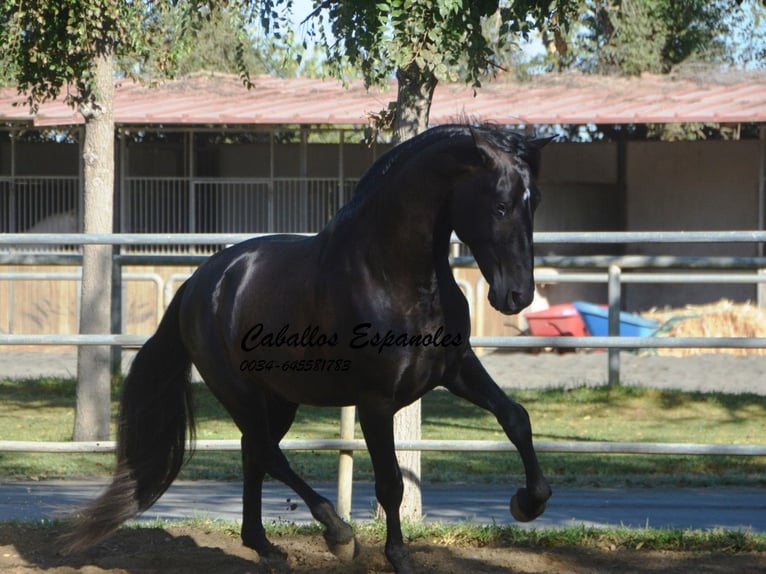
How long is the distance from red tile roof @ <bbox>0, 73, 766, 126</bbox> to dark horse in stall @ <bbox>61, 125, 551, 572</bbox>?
33.0 ft

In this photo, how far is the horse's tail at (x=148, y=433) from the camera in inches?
197

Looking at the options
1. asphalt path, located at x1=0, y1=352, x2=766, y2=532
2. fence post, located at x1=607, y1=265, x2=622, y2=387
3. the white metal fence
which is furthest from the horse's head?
fence post, located at x1=607, y1=265, x2=622, y2=387

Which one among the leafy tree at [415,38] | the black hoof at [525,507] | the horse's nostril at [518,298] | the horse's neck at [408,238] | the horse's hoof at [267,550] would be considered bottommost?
the horse's hoof at [267,550]

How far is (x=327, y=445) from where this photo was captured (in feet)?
18.6

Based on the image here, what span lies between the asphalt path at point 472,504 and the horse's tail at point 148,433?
Result: 0.92m

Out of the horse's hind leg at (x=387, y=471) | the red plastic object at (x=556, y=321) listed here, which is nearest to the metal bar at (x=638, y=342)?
the horse's hind leg at (x=387, y=471)

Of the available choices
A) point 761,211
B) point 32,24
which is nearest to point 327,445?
point 32,24

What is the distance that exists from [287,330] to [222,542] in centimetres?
149

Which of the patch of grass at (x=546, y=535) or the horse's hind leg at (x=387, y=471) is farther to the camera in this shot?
the patch of grass at (x=546, y=535)

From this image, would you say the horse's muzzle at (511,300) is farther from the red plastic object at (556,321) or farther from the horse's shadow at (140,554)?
the red plastic object at (556,321)

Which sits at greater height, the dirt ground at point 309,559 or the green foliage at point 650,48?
the green foliage at point 650,48

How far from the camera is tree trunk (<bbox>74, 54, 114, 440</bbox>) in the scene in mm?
9227

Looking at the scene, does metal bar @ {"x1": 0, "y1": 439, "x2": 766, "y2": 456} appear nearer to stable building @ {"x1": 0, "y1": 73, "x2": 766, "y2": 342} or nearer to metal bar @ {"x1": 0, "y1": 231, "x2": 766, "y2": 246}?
metal bar @ {"x1": 0, "y1": 231, "x2": 766, "y2": 246}

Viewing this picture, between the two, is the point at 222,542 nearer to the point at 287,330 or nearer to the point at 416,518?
the point at 416,518
